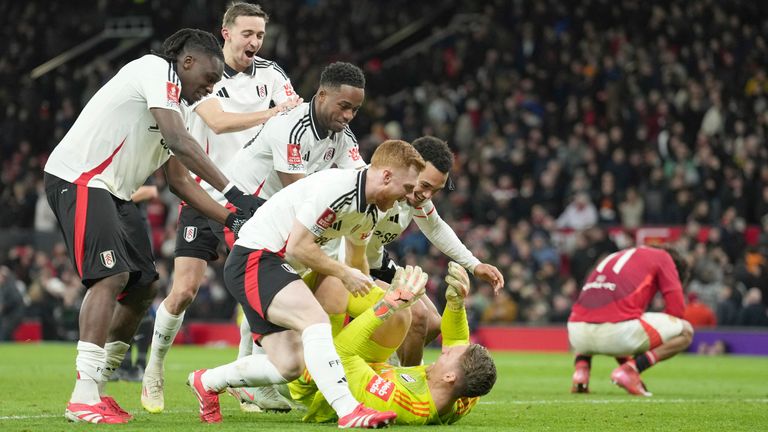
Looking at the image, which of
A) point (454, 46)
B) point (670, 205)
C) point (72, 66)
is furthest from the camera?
point (72, 66)

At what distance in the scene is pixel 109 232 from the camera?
7.85m

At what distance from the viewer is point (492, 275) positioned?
8914 mm

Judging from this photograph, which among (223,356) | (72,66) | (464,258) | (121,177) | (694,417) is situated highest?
(72,66)

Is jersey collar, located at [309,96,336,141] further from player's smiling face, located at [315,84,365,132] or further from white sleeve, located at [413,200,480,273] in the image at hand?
white sleeve, located at [413,200,480,273]

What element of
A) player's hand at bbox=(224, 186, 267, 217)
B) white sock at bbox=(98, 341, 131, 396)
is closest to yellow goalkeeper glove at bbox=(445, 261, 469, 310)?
player's hand at bbox=(224, 186, 267, 217)

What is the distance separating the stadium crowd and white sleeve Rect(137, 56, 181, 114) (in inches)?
564

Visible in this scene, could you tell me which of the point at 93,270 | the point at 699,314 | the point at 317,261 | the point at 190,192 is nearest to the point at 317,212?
the point at 317,261

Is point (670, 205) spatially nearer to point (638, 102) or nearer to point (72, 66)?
point (638, 102)

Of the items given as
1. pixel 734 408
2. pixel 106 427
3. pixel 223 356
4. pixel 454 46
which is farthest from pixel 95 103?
pixel 454 46

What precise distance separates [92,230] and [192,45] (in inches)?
54.3

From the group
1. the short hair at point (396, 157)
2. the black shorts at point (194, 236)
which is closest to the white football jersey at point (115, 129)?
the short hair at point (396, 157)

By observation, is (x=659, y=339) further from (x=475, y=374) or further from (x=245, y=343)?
(x=475, y=374)

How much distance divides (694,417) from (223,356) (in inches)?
425

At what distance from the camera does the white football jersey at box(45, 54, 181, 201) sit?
26.3 ft
